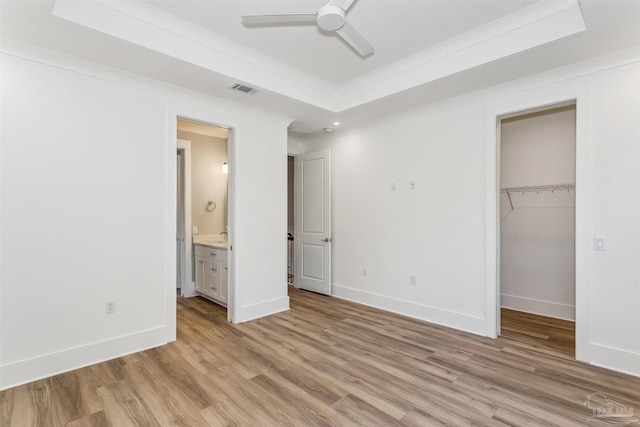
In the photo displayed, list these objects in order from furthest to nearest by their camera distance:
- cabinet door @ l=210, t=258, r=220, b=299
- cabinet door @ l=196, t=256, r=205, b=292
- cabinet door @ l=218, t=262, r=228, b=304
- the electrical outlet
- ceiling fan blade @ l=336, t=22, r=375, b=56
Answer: cabinet door @ l=196, t=256, r=205, b=292 → cabinet door @ l=210, t=258, r=220, b=299 → cabinet door @ l=218, t=262, r=228, b=304 → the electrical outlet → ceiling fan blade @ l=336, t=22, r=375, b=56

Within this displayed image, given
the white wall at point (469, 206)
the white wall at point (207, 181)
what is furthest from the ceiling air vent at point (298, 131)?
the white wall at point (207, 181)

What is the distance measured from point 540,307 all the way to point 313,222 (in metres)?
3.33

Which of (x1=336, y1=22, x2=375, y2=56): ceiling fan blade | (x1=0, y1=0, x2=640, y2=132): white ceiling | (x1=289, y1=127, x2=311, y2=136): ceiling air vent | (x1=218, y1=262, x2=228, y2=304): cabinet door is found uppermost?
(x1=0, y1=0, x2=640, y2=132): white ceiling

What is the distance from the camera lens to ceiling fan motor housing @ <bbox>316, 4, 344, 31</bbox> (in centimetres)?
202

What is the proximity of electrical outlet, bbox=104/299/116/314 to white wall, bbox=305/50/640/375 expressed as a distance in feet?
9.91

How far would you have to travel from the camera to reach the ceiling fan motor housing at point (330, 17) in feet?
6.64

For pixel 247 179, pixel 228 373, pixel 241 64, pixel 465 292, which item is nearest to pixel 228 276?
pixel 247 179

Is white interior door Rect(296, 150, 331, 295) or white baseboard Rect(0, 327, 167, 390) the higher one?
white interior door Rect(296, 150, 331, 295)

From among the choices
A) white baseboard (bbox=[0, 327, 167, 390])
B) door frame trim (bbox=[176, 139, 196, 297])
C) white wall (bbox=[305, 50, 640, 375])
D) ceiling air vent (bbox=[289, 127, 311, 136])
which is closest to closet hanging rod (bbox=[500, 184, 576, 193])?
white wall (bbox=[305, 50, 640, 375])

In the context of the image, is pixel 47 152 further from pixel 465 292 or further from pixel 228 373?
pixel 465 292

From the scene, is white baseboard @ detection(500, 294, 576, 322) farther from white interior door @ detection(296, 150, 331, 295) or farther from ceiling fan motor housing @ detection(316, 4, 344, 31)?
ceiling fan motor housing @ detection(316, 4, 344, 31)

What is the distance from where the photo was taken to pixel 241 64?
10.4ft

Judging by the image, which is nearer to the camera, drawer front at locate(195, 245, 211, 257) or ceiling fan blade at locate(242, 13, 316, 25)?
ceiling fan blade at locate(242, 13, 316, 25)

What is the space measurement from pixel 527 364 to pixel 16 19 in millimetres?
4719
